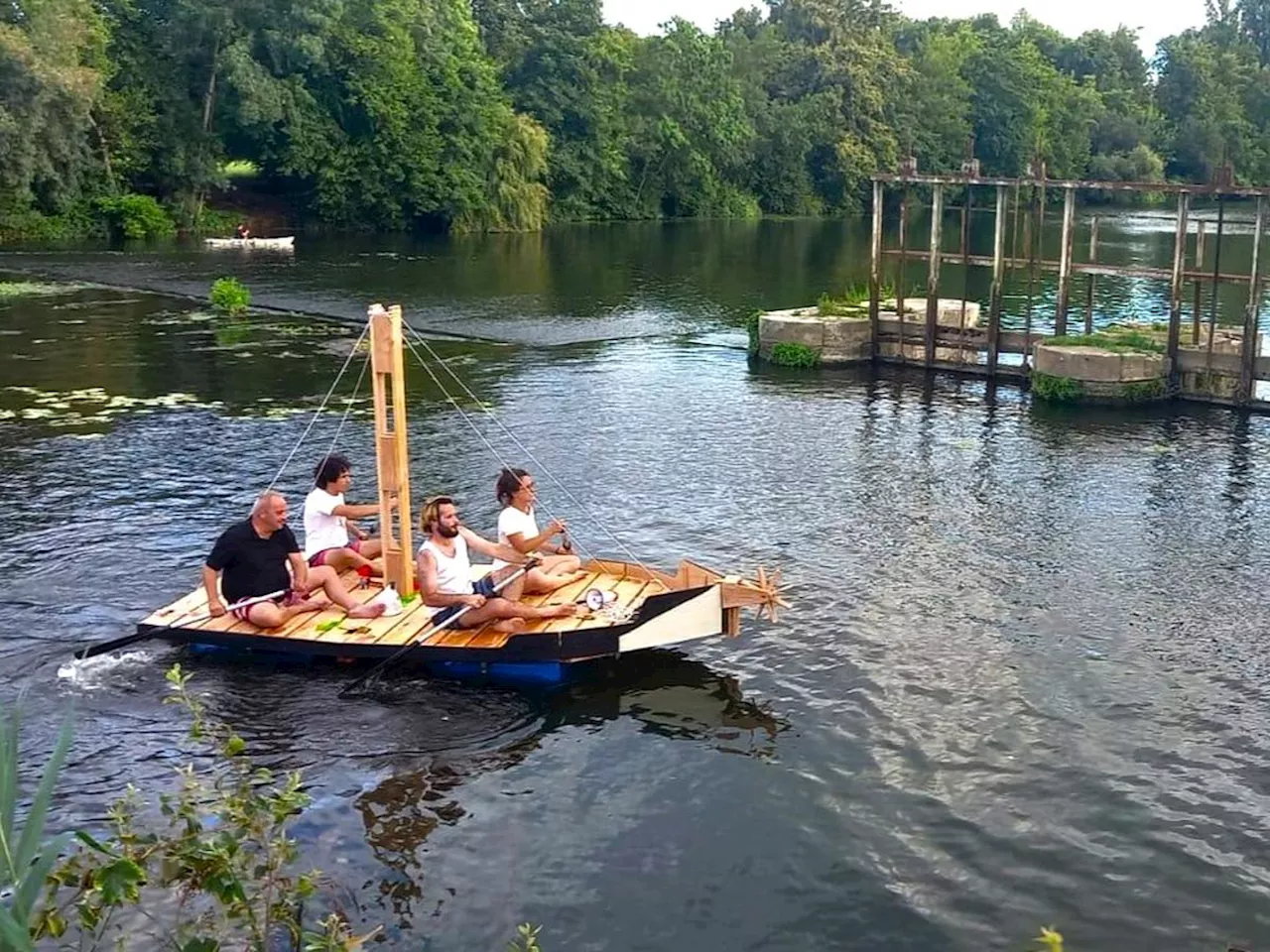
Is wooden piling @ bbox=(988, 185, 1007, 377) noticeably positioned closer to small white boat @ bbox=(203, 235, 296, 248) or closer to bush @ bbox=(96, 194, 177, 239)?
small white boat @ bbox=(203, 235, 296, 248)

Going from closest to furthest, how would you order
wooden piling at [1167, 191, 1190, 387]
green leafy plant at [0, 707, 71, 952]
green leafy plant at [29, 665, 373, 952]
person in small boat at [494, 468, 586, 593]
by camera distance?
green leafy plant at [0, 707, 71, 952] < green leafy plant at [29, 665, 373, 952] < person in small boat at [494, 468, 586, 593] < wooden piling at [1167, 191, 1190, 387]

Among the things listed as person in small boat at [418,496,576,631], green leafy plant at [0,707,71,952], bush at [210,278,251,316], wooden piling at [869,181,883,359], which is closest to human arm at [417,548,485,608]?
person in small boat at [418,496,576,631]

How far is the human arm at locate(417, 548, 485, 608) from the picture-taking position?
1362cm

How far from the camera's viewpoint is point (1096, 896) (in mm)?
10070

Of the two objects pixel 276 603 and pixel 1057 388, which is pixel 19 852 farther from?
pixel 1057 388

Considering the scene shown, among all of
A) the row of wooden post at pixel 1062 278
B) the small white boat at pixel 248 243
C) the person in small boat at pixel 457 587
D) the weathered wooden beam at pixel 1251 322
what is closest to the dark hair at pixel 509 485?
the person in small boat at pixel 457 587

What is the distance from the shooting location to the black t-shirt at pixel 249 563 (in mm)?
13750

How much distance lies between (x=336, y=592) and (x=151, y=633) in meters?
1.80

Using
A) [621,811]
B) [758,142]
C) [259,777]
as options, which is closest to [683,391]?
[621,811]

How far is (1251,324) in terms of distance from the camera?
2622 centimetres

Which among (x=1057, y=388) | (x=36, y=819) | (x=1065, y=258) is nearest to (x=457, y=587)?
(x=36, y=819)

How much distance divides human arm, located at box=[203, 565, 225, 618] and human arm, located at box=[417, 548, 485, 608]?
6.49ft

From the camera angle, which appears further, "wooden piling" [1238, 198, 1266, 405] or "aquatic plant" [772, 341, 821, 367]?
"aquatic plant" [772, 341, 821, 367]

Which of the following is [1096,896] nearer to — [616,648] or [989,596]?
[616,648]
